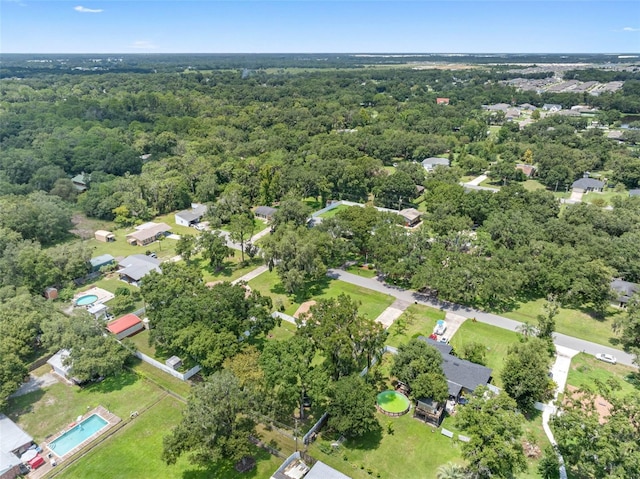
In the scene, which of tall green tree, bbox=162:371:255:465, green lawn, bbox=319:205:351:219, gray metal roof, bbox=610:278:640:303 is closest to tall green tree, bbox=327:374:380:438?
tall green tree, bbox=162:371:255:465

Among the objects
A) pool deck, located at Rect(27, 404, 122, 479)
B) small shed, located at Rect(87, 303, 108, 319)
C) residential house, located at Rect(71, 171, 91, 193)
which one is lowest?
pool deck, located at Rect(27, 404, 122, 479)

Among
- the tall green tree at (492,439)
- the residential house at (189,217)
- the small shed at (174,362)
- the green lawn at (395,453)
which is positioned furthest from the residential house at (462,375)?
the residential house at (189,217)

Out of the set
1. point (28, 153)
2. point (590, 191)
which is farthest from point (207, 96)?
point (590, 191)

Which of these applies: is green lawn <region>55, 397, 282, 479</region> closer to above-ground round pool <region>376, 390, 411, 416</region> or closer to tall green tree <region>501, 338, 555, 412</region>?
above-ground round pool <region>376, 390, 411, 416</region>

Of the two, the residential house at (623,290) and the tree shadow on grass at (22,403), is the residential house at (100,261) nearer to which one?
the tree shadow on grass at (22,403)

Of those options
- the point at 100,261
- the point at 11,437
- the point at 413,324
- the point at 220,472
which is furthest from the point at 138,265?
the point at 413,324

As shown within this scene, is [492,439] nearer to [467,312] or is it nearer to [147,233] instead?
[467,312]
